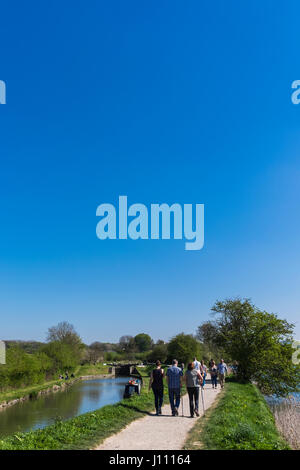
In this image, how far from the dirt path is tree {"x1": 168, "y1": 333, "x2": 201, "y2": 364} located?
47.2 m

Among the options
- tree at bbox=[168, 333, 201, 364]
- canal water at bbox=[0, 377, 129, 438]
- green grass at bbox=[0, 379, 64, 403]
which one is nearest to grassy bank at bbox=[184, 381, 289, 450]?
canal water at bbox=[0, 377, 129, 438]

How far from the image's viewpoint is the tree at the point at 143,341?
6142 inches

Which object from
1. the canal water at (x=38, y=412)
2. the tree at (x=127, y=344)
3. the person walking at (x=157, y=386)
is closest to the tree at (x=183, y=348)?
the canal water at (x=38, y=412)

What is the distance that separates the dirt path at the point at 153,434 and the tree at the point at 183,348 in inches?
1859

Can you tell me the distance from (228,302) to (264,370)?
6.85 metres

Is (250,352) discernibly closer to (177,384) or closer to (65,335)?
(177,384)

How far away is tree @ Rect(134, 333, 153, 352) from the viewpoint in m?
156

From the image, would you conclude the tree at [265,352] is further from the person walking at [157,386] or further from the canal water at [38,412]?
the person walking at [157,386]

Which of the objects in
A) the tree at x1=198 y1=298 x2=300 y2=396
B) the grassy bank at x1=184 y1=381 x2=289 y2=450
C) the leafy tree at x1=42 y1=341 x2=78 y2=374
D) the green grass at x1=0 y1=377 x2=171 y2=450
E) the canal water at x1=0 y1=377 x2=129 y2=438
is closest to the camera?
the grassy bank at x1=184 y1=381 x2=289 y2=450

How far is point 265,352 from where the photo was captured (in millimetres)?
28094

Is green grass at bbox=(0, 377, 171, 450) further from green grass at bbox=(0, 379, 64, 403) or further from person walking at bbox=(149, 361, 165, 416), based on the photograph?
green grass at bbox=(0, 379, 64, 403)

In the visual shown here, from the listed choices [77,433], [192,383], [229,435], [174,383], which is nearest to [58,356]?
[174,383]

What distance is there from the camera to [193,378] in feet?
43.3
